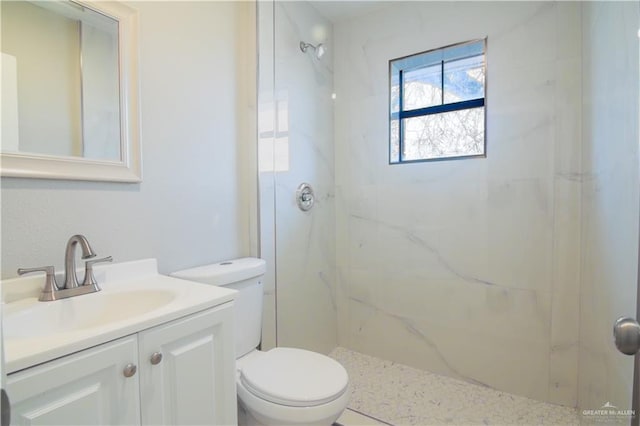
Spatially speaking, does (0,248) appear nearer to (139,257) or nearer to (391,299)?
(139,257)

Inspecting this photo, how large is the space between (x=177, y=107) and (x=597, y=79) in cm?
184

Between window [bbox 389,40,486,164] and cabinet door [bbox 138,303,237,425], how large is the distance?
1631 mm

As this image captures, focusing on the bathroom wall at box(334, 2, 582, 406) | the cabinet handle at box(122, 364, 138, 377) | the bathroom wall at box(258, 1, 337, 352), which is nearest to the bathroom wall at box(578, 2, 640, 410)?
the bathroom wall at box(334, 2, 582, 406)

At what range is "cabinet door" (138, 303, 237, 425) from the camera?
34.4 inches

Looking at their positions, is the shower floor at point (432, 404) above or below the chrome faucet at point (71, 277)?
below

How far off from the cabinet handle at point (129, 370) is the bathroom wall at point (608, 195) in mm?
1215

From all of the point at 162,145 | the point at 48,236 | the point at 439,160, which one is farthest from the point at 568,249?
the point at 48,236

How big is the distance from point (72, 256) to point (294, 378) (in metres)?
0.91

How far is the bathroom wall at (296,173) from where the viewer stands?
1852 millimetres

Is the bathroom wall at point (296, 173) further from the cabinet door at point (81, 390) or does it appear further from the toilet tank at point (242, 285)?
the cabinet door at point (81, 390)

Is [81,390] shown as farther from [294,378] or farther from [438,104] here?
[438,104]

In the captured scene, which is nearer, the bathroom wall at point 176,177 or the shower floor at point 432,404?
the bathroom wall at point 176,177

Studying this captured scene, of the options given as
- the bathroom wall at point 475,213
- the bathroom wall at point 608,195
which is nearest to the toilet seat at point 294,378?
the bathroom wall at point 608,195

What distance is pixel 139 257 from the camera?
1.33 metres
